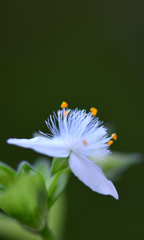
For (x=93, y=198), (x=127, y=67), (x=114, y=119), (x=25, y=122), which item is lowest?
(x=93, y=198)

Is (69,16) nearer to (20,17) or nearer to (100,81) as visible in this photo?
(20,17)

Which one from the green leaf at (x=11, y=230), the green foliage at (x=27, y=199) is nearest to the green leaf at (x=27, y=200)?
the green foliage at (x=27, y=199)

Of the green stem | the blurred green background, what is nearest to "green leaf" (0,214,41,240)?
the green stem

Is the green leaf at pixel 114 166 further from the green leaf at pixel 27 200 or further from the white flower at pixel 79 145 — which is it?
the green leaf at pixel 27 200

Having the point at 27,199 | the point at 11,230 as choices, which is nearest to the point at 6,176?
the point at 27,199

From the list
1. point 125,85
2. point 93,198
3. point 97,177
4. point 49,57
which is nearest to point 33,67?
point 49,57

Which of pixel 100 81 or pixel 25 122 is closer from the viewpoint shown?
pixel 25 122

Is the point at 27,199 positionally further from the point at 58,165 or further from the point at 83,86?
the point at 83,86
